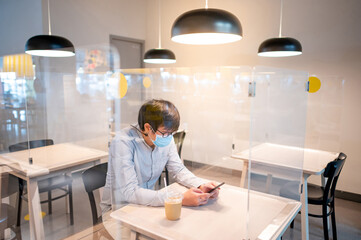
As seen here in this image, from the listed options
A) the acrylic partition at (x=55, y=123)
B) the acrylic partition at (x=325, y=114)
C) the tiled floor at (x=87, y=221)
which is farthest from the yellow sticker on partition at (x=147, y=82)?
the acrylic partition at (x=325, y=114)

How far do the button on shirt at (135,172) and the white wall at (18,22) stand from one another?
267 centimetres

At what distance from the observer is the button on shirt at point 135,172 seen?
4.42 feet

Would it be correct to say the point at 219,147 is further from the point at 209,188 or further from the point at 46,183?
the point at 46,183

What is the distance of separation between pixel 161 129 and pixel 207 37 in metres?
0.54

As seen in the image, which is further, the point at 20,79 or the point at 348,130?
the point at 348,130

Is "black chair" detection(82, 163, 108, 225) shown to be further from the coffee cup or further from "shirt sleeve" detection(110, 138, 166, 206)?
the coffee cup

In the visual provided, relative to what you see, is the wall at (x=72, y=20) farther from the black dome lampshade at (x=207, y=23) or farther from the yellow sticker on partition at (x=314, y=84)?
the yellow sticker on partition at (x=314, y=84)

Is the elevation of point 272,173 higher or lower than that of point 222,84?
lower

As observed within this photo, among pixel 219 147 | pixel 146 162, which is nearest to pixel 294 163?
pixel 219 147

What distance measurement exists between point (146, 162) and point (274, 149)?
935mm

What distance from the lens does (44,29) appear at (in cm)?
337

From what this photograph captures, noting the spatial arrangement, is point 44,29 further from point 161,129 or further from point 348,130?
point 348,130

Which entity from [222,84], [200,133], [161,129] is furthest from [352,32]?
[161,129]

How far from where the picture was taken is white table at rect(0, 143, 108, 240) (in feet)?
6.21
